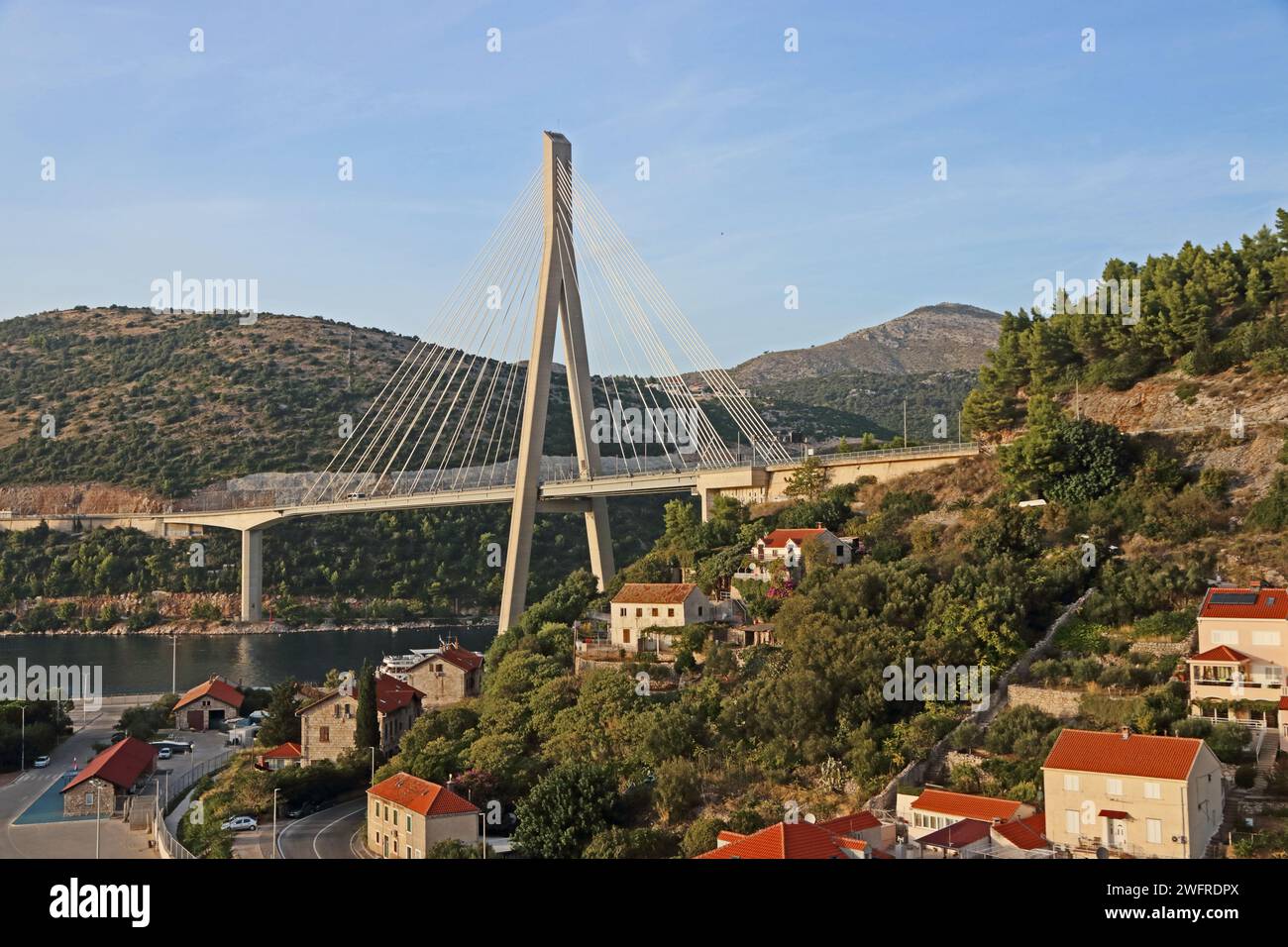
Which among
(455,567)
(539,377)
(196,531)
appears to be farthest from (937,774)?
(196,531)

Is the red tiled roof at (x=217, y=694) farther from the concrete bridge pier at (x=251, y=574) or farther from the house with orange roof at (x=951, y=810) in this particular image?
the house with orange roof at (x=951, y=810)

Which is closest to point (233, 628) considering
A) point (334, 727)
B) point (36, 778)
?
point (36, 778)

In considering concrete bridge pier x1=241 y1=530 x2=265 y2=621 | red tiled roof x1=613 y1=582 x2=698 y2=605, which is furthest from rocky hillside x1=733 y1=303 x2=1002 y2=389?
red tiled roof x1=613 y1=582 x2=698 y2=605

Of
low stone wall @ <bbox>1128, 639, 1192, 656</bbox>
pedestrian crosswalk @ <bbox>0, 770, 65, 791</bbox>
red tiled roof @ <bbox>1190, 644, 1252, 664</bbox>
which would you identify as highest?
red tiled roof @ <bbox>1190, 644, 1252, 664</bbox>

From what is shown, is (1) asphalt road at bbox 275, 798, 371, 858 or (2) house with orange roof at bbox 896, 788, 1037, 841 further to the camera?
(1) asphalt road at bbox 275, 798, 371, 858

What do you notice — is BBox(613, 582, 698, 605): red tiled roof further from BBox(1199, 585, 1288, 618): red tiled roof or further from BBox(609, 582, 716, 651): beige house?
BBox(1199, 585, 1288, 618): red tiled roof

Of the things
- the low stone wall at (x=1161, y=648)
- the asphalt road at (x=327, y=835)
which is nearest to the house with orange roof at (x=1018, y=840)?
the low stone wall at (x=1161, y=648)

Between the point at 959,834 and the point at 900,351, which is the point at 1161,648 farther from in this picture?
the point at 900,351
